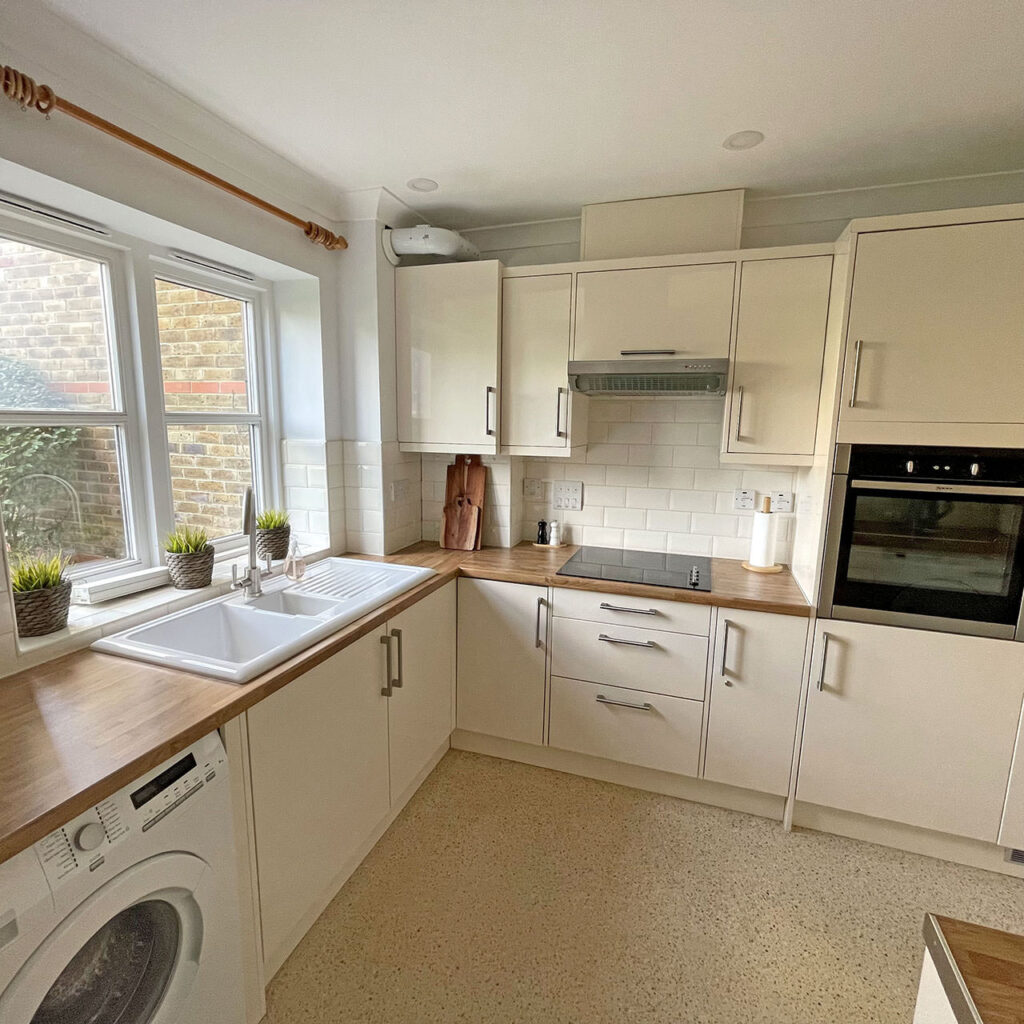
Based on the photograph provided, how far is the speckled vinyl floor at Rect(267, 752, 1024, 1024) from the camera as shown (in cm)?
141

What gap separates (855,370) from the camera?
173 centimetres

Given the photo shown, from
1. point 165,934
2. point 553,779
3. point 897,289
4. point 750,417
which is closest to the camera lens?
point 165,934

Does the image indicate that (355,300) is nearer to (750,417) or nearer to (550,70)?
(550,70)

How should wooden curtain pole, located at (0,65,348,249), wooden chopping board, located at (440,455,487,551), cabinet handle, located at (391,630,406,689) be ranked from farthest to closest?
wooden chopping board, located at (440,455,487,551)
cabinet handle, located at (391,630,406,689)
wooden curtain pole, located at (0,65,348,249)

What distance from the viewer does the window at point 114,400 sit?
1.52 m

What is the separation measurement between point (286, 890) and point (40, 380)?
1566 millimetres

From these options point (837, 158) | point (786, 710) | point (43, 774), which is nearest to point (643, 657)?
point (786, 710)

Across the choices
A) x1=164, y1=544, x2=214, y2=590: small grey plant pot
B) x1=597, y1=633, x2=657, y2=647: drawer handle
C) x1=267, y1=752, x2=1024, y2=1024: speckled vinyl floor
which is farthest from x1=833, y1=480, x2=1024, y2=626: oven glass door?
x1=164, y1=544, x2=214, y2=590: small grey plant pot

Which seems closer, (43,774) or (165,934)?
(43,774)

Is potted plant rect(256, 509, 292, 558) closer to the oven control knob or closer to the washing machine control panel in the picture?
the washing machine control panel

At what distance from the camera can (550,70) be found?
4.63 ft

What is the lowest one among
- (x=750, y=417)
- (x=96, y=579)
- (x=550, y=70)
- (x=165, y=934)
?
(x=165, y=934)

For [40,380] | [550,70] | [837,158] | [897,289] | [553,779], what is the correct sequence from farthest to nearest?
1. [553,779]
2. [837,158]
3. [897,289]
4. [40,380]
5. [550,70]

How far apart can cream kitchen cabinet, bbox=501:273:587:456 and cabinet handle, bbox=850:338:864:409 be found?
99 cm
